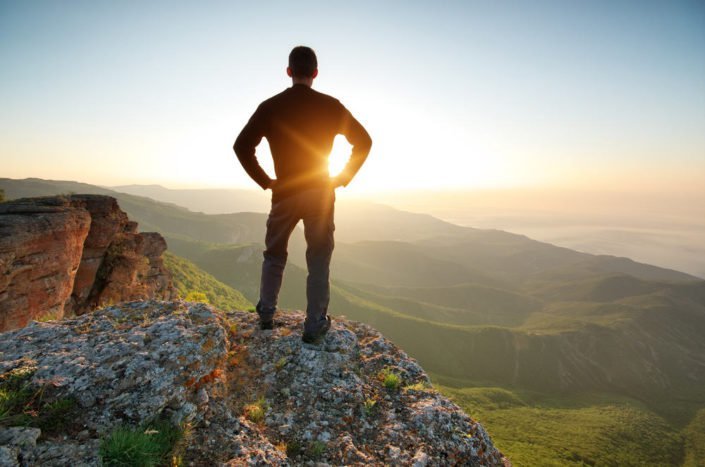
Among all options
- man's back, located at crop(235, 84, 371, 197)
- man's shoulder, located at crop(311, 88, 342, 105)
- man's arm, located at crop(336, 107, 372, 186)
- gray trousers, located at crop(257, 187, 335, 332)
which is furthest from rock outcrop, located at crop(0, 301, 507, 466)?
man's shoulder, located at crop(311, 88, 342, 105)

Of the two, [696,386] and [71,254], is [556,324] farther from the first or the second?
[71,254]

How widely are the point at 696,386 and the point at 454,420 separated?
8137 inches

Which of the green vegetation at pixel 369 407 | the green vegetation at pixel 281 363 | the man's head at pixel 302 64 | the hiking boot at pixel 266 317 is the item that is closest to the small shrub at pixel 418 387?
the green vegetation at pixel 369 407

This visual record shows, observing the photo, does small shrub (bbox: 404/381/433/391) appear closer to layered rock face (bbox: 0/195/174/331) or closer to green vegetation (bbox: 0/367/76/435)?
green vegetation (bbox: 0/367/76/435)

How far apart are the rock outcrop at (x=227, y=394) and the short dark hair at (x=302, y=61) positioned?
4853mm

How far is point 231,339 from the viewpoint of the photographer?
6043 mm

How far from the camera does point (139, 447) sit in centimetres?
296

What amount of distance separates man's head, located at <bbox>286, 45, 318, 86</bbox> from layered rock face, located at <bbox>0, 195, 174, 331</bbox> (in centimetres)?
1118

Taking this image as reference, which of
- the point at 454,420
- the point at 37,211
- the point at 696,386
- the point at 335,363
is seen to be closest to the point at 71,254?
the point at 37,211

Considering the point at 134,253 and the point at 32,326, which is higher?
the point at 32,326

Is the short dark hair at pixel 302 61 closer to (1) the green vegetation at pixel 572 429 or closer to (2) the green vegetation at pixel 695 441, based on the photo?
(1) the green vegetation at pixel 572 429

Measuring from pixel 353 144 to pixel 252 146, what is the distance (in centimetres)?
186

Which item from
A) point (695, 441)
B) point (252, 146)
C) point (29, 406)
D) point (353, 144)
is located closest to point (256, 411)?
point (29, 406)

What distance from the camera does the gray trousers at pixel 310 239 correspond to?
18.3 feet
